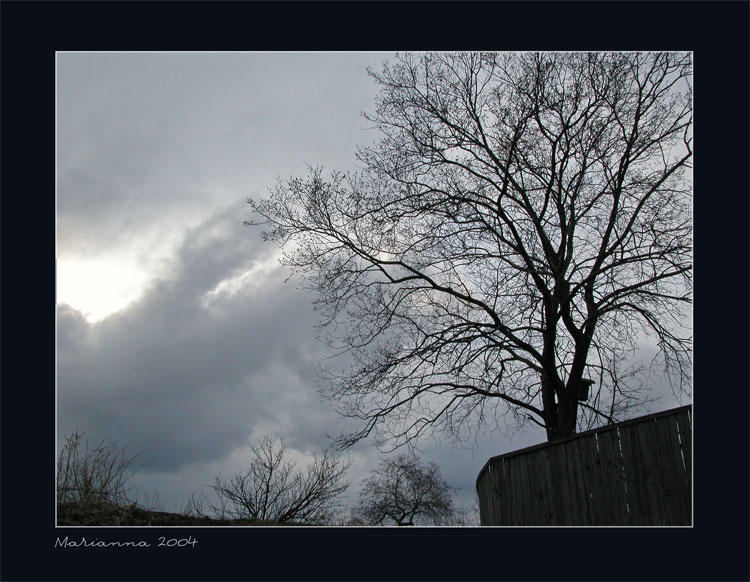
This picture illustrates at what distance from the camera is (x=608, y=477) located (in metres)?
8.23

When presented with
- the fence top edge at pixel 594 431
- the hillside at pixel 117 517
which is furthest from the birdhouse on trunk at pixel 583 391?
the hillside at pixel 117 517

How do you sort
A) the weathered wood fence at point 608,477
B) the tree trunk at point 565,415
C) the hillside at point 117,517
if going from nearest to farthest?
the weathered wood fence at point 608,477 < the hillside at point 117,517 < the tree trunk at point 565,415

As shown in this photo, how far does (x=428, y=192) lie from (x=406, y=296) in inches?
88.9

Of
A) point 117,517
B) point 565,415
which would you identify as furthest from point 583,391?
point 117,517

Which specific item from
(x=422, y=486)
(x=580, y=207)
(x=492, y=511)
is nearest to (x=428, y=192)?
(x=580, y=207)

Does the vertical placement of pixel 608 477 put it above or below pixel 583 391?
below

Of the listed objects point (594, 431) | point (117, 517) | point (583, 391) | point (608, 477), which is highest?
point (583, 391)

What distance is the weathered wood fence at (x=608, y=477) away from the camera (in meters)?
7.54

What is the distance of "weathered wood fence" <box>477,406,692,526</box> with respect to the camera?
297 inches

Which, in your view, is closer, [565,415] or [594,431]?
[594,431]

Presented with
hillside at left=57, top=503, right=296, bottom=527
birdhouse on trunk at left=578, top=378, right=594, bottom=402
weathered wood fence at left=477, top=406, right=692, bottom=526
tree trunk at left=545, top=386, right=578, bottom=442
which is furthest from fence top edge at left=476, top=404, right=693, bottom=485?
hillside at left=57, top=503, right=296, bottom=527

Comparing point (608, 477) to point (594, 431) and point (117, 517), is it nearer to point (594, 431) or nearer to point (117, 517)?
point (594, 431)

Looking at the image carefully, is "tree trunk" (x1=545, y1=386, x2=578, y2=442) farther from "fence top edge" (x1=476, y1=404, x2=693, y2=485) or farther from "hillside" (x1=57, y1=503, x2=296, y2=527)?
"hillside" (x1=57, y1=503, x2=296, y2=527)

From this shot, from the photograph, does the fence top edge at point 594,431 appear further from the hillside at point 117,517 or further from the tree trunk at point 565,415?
the hillside at point 117,517
